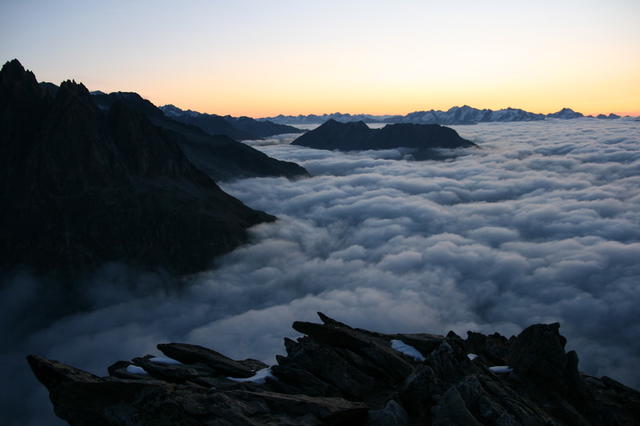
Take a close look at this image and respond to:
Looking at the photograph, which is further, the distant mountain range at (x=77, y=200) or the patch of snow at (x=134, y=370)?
the distant mountain range at (x=77, y=200)

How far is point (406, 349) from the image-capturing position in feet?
141

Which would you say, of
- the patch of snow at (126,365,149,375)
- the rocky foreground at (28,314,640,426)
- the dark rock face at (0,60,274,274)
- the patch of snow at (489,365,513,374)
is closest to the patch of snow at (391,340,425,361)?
the rocky foreground at (28,314,640,426)

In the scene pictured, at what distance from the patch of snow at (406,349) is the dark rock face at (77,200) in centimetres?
15270

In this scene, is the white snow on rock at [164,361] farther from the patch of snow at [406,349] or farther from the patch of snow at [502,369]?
the patch of snow at [502,369]

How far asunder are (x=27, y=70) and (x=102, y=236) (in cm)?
8232

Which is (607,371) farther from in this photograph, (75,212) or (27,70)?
(27,70)

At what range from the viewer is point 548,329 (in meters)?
40.0

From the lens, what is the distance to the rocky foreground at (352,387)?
84.2ft

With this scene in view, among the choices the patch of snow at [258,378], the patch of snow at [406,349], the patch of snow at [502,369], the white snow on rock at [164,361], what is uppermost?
the white snow on rock at [164,361]

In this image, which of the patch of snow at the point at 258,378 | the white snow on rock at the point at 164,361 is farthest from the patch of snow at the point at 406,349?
the white snow on rock at the point at 164,361

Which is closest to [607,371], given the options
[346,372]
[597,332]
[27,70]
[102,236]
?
[597,332]

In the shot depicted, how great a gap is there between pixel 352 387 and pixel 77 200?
579 ft

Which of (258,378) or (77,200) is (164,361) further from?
(77,200)

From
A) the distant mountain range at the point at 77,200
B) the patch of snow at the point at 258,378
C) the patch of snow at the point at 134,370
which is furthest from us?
the distant mountain range at the point at 77,200
